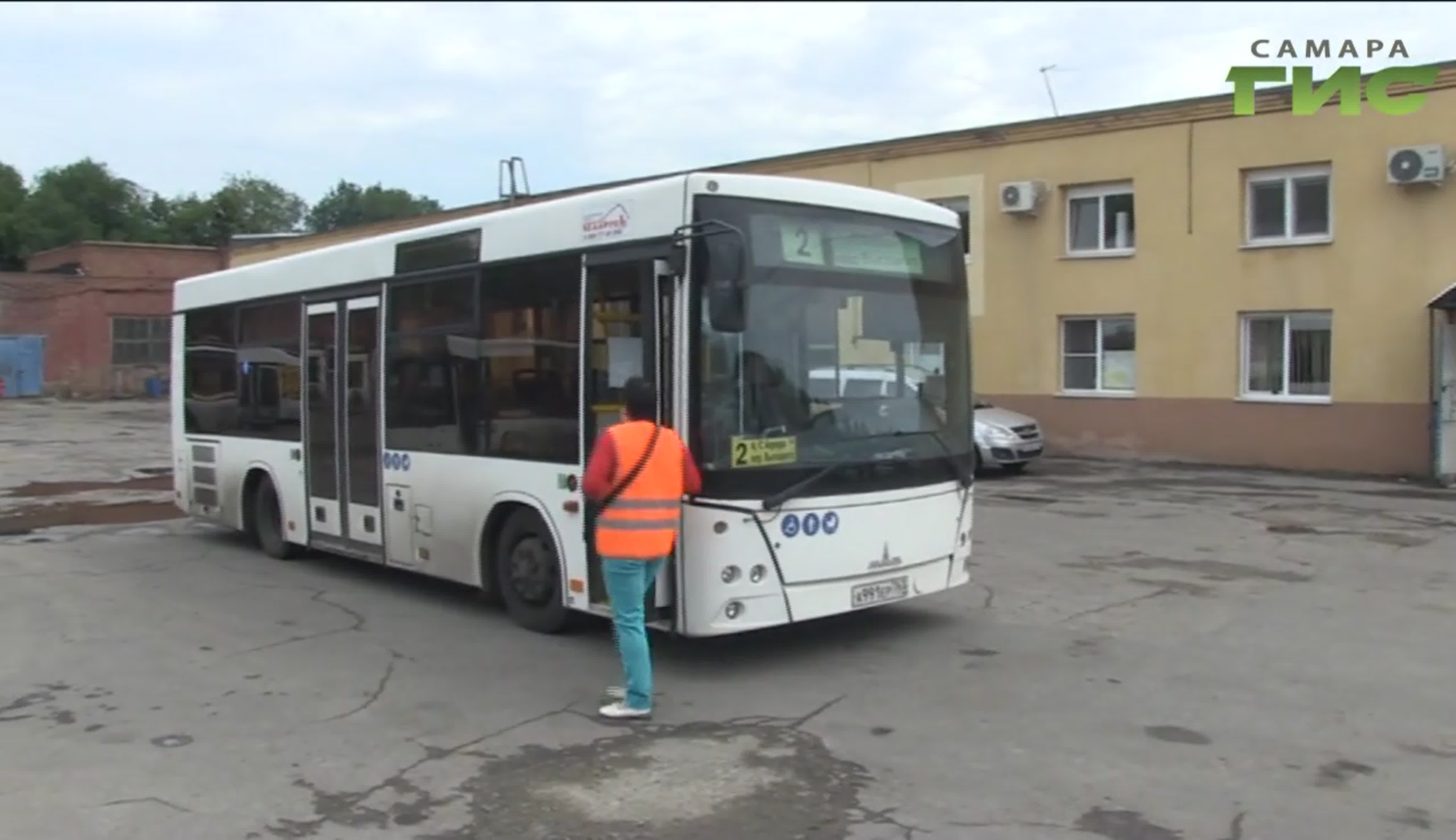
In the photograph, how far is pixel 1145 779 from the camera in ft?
17.2

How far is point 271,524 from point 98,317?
4267cm

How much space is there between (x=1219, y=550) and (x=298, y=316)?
8.83 metres

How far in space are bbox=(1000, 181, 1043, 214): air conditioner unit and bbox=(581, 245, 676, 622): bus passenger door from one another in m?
16.8

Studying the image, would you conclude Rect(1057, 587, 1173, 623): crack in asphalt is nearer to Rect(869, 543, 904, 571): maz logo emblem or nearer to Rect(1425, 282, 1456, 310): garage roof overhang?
Rect(869, 543, 904, 571): maz logo emblem

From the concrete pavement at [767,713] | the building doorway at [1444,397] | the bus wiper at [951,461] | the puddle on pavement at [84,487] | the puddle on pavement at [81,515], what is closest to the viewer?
the concrete pavement at [767,713]

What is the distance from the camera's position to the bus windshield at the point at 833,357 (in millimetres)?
6707

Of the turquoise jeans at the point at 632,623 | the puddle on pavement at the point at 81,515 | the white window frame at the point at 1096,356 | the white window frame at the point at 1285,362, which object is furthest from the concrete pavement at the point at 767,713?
the white window frame at the point at 1096,356

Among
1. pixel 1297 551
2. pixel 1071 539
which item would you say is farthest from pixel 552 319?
pixel 1297 551

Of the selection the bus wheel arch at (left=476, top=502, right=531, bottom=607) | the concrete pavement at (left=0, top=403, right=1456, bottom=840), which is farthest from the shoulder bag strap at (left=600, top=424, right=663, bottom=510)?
the bus wheel arch at (left=476, top=502, right=531, bottom=607)

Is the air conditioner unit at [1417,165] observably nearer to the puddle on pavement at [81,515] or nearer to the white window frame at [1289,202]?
the white window frame at [1289,202]

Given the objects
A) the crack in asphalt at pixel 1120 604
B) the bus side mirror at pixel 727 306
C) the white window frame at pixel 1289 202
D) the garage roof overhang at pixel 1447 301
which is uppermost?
the white window frame at pixel 1289 202

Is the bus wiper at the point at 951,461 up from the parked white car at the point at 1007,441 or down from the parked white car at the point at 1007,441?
up

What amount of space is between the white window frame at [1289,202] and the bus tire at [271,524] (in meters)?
16.2

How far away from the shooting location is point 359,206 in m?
116
